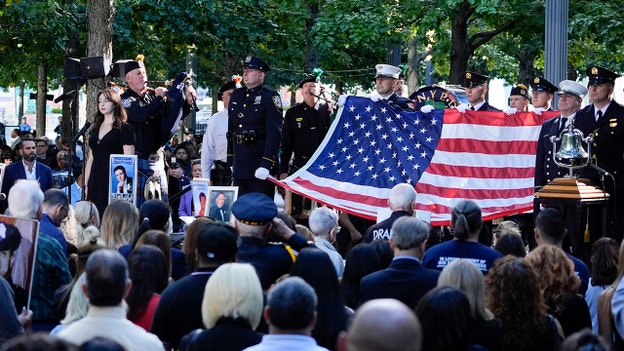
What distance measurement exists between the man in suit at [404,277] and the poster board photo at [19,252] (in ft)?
6.02

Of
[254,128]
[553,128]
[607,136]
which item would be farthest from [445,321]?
[254,128]

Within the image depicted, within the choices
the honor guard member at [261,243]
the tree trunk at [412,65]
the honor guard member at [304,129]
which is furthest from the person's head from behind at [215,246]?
the tree trunk at [412,65]

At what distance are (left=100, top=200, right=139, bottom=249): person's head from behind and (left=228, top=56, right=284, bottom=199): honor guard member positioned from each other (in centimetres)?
480

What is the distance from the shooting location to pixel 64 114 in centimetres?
2925

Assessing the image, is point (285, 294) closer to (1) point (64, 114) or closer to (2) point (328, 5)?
(2) point (328, 5)

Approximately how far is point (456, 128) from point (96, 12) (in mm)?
6139

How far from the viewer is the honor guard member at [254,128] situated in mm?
13461

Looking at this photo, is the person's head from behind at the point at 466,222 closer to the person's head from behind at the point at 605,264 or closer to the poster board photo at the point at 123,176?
the person's head from behind at the point at 605,264

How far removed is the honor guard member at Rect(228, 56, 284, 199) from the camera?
44.2ft

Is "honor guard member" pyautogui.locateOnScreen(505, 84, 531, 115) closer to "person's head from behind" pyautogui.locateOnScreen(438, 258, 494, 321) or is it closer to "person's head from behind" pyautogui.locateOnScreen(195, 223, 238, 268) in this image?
"person's head from behind" pyautogui.locateOnScreen(195, 223, 238, 268)

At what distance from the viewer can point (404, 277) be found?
7.13 m

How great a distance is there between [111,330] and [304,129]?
32.3 feet

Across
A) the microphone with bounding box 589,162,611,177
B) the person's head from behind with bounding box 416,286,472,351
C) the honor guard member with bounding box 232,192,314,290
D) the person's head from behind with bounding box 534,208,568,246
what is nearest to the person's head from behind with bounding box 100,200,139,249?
the honor guard member with bounding box 232,192,314,290

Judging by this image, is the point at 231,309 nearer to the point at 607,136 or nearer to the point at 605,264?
the point at 605,264
